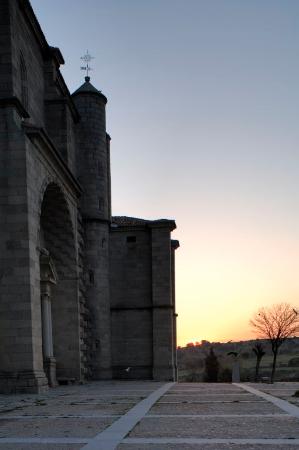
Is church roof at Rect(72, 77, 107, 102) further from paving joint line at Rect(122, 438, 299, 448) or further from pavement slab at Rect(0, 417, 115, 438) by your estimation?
paving joint line at Rect(122, 438, 299, 448)

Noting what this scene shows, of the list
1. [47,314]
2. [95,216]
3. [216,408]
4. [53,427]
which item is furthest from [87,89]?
[53,427]

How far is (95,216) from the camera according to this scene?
1312 inches

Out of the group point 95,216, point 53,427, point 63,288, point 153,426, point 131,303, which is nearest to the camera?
point 153,426

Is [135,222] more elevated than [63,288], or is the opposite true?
[135,222]

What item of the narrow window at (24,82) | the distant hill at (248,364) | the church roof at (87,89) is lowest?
the distant hill at (248,364)

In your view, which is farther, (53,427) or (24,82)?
(24,82)

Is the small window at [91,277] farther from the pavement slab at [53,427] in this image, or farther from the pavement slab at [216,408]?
the pavement slab at [53,427]

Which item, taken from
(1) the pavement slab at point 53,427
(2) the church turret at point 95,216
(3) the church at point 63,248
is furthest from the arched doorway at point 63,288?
(1) the pavement slab at point 53,427

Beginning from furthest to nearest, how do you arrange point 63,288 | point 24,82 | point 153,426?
point 63,288 → point 24,82 → point 153,426

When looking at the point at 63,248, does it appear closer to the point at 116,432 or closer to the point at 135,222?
the point at 135,222

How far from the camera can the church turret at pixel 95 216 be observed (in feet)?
108

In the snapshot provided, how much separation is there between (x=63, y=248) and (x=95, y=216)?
644cm

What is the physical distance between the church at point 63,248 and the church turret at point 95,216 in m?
0.06

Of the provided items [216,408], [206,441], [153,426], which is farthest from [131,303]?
[206,441]
